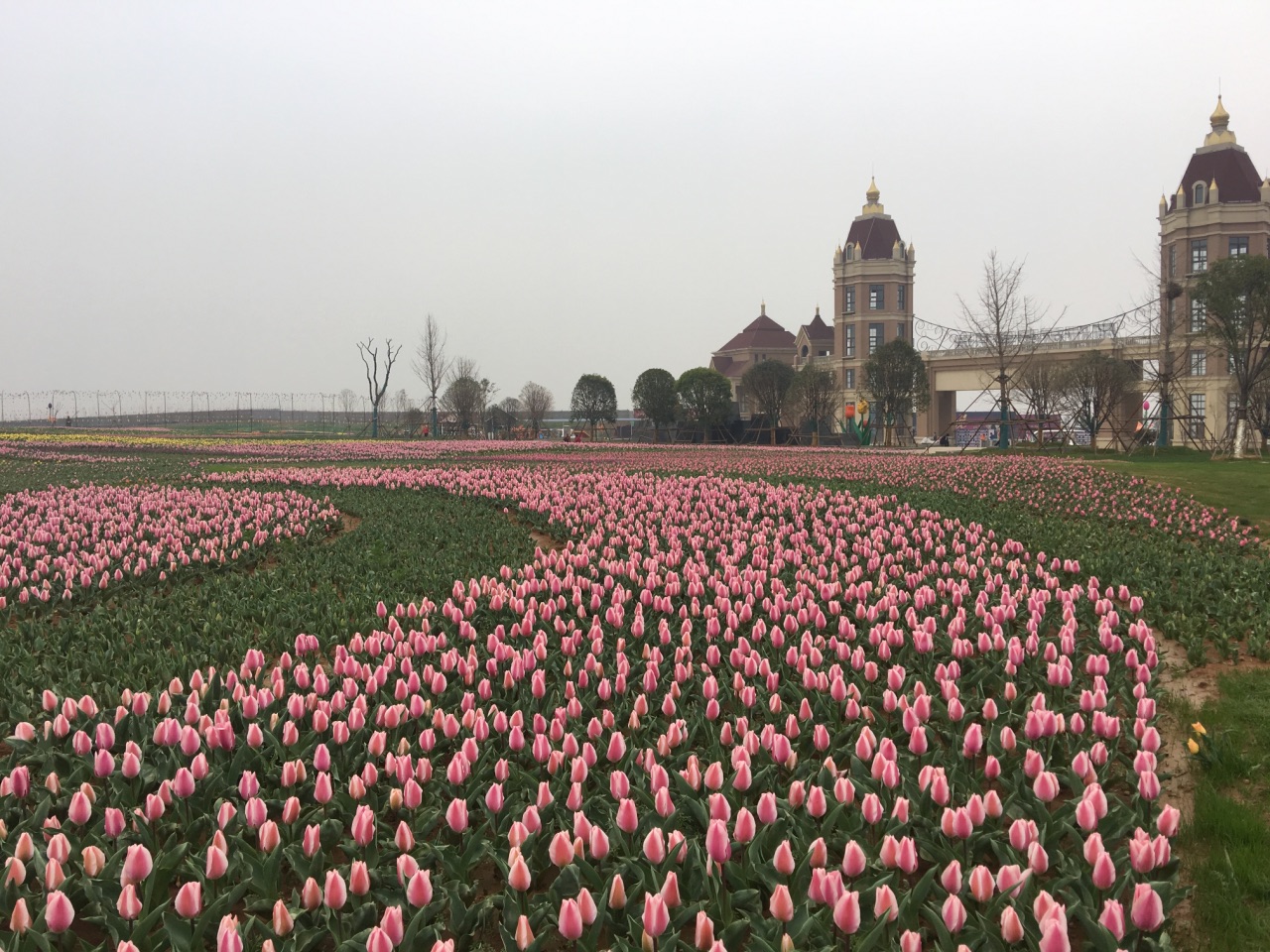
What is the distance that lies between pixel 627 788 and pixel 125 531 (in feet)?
31.2

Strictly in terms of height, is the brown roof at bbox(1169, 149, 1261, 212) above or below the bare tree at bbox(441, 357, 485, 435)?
above

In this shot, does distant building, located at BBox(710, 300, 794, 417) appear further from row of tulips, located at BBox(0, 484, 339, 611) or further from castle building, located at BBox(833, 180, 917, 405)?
row of tulips, located at BBox(0, 484, 339, 611)

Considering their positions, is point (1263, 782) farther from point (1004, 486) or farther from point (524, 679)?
point (1004, 486)

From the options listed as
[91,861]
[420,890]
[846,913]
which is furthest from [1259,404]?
[91,861]

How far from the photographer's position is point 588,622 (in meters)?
6.71

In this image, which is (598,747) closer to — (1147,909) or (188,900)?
(188,900)

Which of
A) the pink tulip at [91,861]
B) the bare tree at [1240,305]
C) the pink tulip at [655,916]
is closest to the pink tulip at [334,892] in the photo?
the pink tulip at [91,861]

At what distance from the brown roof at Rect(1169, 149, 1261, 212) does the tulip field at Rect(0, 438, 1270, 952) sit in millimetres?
62310

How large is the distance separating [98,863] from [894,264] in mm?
83926

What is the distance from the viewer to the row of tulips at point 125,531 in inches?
332

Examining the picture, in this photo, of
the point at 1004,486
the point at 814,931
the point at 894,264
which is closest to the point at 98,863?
the point at 814,931

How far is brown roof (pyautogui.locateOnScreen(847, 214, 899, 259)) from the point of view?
3187 inches

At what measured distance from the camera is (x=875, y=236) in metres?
81.6

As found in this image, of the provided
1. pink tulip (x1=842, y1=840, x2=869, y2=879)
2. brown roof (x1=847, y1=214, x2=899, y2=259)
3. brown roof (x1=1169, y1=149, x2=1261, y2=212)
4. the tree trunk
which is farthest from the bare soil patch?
brown roof (x1=847, y1=214, x2=899, y2=259)
